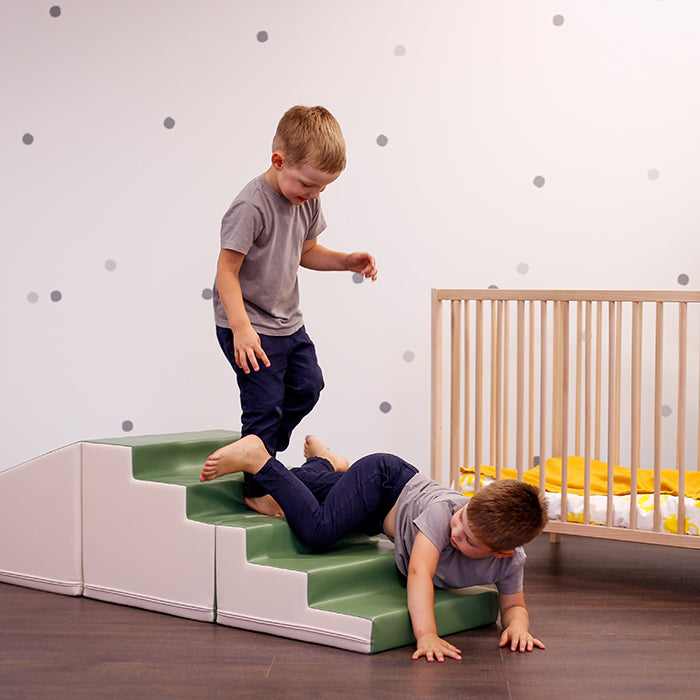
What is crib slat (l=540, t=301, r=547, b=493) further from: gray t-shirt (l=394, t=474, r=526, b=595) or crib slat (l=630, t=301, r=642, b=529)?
gray t-shirt (l=394, t=474, r=526, b=595)

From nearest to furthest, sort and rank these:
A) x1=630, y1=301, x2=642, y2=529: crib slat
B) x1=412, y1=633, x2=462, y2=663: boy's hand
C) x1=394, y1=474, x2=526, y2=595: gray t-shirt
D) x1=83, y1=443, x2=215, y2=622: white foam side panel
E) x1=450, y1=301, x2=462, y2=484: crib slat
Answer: x1=412, y1=633, x2=462, y2=663: boy's hand
x1=394, y1=474, x2=526, y2=595: gray t-shirt
x1=83, y1=443, x2=215, y2=622: white foam side panel
x1=630, y1=301, x2=642, y2=529: crib slat
x1=450, y1=301, x2=462, y2=484: crib slat

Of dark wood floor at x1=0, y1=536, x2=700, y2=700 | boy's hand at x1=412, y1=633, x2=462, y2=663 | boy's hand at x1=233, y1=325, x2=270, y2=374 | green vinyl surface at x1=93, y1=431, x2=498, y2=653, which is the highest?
boy's hand at x1=233, y1=325, x2=270, y2=374

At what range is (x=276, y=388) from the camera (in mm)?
1877

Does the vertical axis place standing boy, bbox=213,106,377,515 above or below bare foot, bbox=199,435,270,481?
above

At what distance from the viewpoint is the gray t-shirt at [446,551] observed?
156 centimetres

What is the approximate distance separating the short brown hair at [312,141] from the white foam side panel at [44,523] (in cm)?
71

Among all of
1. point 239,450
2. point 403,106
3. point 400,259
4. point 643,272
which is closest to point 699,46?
point 643,272

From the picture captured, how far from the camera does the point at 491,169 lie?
279 centimetres

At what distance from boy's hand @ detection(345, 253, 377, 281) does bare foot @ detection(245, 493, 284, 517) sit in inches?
19.8

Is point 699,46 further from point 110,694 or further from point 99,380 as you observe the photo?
point 110,694

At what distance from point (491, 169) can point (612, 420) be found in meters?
1.12

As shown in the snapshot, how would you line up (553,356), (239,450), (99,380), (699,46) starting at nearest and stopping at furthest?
(239,450) → (553,356) → (699,46) → (99,380)

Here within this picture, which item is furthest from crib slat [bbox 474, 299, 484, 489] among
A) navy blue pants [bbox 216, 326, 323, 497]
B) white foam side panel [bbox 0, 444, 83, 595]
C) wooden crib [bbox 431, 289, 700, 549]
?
white foam side panel [bbox 0, 444, 83, 595]

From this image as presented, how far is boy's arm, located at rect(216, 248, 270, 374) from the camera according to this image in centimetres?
175
